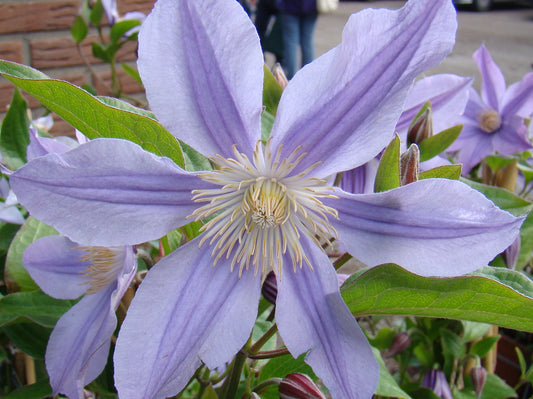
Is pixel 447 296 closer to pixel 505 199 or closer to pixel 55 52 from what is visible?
pixel 505 199

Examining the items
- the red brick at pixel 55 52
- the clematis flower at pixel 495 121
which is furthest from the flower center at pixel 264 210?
the red brick at pixel 55 52

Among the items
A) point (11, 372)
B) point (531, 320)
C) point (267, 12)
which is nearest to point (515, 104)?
point (531, 320)

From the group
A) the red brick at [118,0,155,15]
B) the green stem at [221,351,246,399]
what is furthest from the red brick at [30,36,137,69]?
the green stem at [221,351,246,399]

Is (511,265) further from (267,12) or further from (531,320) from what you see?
(267,12)

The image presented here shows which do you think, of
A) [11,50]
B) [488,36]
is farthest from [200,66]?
[488,36]

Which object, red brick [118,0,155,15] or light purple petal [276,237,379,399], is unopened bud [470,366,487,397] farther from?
red brick [118,0,155,15]

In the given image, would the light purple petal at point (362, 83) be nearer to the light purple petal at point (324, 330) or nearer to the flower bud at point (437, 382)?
the light purple petal at point (324, 330)
